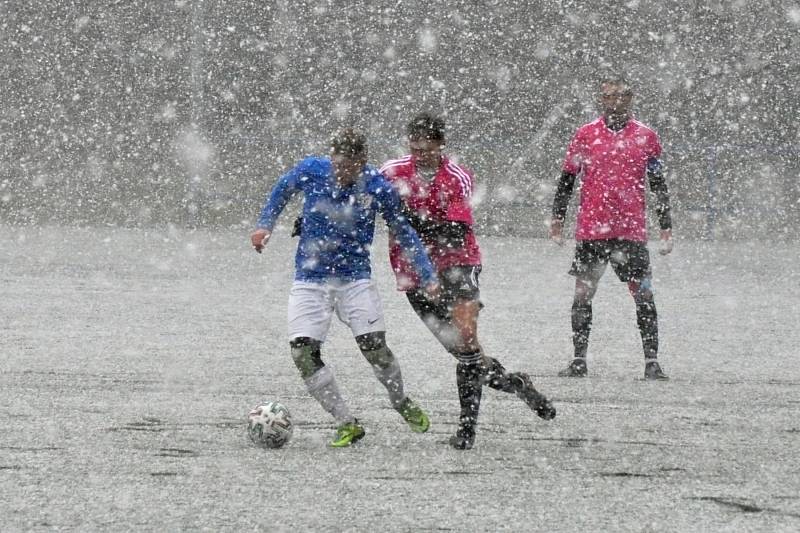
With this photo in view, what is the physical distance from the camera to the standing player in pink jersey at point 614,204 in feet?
29.3

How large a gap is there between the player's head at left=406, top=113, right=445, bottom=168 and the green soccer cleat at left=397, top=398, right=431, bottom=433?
3.86 feet

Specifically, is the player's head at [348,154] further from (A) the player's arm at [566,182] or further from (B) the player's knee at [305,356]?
(A) the player's arm at [566,182]

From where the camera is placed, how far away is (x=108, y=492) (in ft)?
18.3

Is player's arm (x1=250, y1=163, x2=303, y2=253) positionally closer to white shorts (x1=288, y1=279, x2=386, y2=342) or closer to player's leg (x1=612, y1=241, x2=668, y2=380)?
white shorts (x1=288, y1=279, x2=386, y2=342)

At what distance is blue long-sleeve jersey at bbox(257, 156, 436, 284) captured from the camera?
6.80m

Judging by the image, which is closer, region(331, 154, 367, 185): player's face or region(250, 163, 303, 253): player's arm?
region(331, 154, 367, 185): player's face

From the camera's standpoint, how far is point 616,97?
8.74m

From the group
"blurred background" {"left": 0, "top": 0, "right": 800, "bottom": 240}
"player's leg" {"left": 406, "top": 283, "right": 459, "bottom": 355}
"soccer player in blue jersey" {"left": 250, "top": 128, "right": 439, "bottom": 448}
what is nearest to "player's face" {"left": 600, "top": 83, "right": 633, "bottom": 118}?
"player's leg" {"left": 406, "top": 283, "right": 459, "bottom": 355}

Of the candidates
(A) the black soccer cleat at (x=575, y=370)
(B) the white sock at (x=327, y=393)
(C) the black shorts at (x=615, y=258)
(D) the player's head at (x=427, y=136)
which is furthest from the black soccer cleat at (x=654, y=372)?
(B) the white sock at (x=327, y=393)

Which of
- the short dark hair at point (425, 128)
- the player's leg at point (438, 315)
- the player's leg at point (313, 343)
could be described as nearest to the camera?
the player's leg at point (313, 343)

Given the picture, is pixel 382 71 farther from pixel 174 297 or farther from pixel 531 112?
pixel 174 297

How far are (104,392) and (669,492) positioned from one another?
3.61 m

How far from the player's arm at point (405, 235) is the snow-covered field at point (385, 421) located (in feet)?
2.58

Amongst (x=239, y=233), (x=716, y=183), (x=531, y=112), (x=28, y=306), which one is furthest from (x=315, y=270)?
(x=531, y=112)
